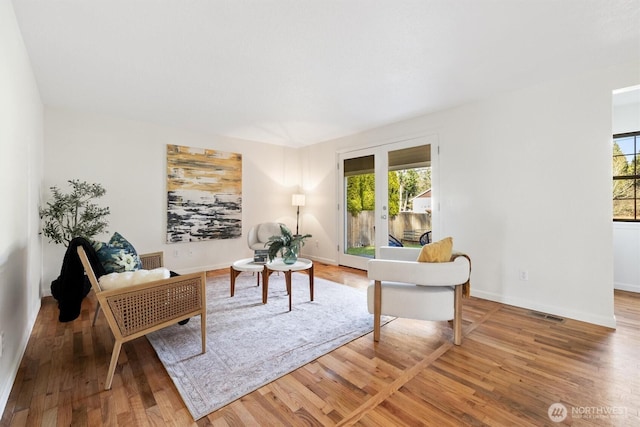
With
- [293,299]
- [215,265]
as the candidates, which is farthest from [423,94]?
[215,265]

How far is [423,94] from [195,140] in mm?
3584

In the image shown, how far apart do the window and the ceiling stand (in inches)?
71.4

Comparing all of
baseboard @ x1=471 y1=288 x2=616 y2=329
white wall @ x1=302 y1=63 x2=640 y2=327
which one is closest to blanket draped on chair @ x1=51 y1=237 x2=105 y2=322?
white wall @ x1=302 y1=63 x2=640 y2=327

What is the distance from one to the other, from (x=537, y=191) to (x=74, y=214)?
5547 mm

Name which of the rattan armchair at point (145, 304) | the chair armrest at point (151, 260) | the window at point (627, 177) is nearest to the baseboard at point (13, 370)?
the rattan armchair at point (145, 304)

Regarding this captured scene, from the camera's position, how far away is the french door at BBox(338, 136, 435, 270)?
161 inches

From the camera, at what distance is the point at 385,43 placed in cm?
211

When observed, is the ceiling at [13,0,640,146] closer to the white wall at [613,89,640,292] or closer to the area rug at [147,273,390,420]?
the white wall at [613,89,640,292]

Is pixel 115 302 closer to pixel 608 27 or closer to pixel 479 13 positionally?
pixel 479 13

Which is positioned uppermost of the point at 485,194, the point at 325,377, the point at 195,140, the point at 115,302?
the point at 195,140

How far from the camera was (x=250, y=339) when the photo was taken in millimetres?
2215

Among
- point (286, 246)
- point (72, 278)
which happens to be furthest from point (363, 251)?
point (72, 278)

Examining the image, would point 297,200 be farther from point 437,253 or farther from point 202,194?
point 437,253

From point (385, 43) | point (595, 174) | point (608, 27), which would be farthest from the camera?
point (595, 174)
